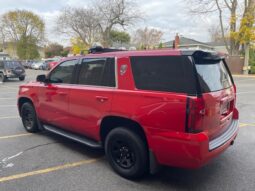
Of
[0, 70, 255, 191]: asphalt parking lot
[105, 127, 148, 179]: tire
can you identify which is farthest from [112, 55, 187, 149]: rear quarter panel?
[0, 70, 255, 191]: asphalt parking lot

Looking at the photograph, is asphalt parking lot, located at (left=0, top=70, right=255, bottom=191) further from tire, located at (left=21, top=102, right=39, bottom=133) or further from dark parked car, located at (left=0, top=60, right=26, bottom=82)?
dark parked car, located at (left=0, top=60, right=26, bottom=82)

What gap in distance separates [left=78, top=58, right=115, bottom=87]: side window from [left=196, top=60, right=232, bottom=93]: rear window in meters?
1.27

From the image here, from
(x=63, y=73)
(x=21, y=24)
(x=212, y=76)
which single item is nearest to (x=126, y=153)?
(x=212, y=76)

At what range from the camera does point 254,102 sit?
984 cm

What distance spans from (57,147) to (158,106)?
2604mm

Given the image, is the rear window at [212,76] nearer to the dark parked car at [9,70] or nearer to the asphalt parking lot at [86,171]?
the asphalt parking lot at [86,171]

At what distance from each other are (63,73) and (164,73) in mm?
2325

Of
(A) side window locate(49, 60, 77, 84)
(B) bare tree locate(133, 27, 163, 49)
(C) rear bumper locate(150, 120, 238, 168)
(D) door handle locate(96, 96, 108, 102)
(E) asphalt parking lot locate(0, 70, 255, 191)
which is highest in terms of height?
(B) bare tree locate(133, 27, 163, 49)

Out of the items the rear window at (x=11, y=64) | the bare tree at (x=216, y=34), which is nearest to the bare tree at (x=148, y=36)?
the bare tree at (x=216, y=34)

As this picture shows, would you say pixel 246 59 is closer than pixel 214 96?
No

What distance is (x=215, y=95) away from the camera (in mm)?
3266

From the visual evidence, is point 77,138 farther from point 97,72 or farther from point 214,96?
point 214,96

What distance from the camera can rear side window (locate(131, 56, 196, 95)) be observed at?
3.05m

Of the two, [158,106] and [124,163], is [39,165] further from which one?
[158,106]
